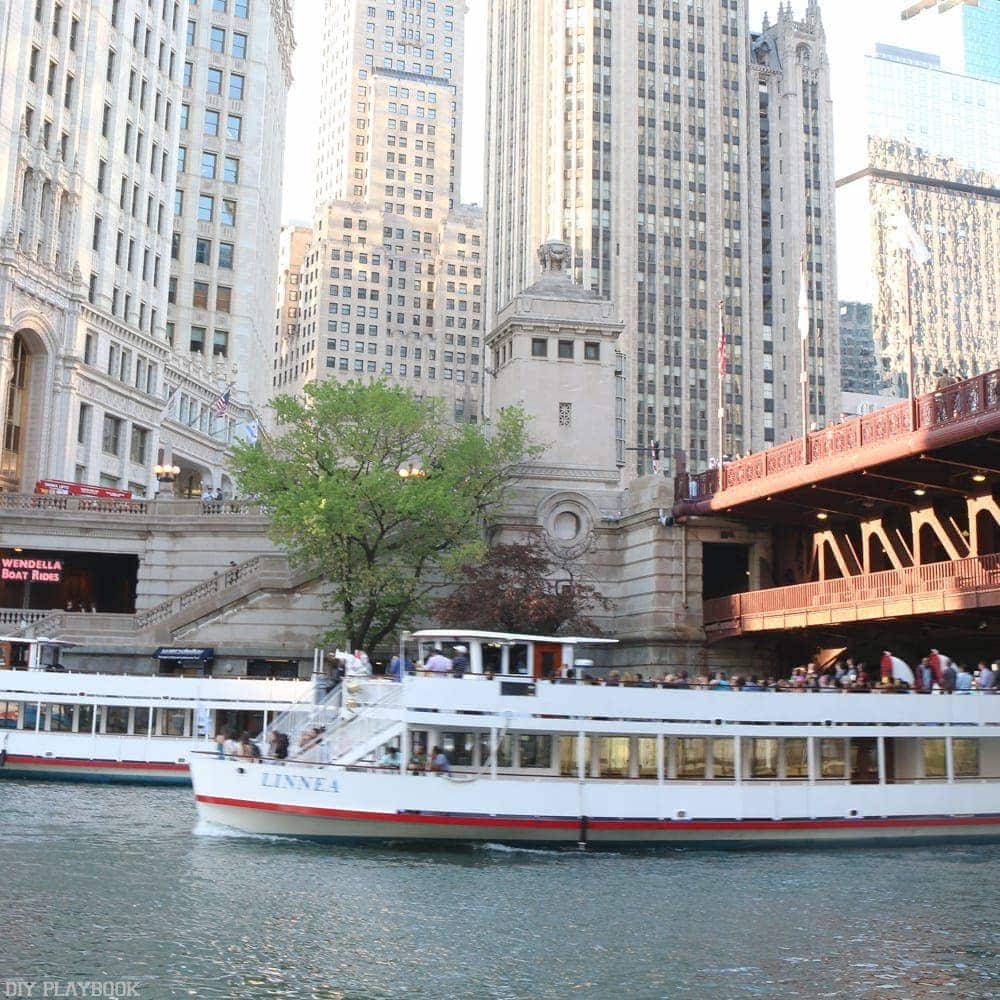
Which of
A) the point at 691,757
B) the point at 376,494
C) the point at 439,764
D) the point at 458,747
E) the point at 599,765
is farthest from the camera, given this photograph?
the point at 376,494

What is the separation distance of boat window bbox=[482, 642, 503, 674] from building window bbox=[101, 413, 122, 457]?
182 feet

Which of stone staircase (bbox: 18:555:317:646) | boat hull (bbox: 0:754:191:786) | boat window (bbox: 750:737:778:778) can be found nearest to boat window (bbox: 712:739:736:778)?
boat window (bbox: 750:737:778:778)

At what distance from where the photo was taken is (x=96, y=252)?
282 ft

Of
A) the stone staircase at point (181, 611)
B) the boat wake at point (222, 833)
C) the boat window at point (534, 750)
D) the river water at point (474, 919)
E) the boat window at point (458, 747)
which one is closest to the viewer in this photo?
the river water at point (474, 919)

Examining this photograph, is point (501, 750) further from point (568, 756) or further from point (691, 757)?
point (691, 757)

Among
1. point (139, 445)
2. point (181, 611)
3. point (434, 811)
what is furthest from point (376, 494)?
point (139, 445)

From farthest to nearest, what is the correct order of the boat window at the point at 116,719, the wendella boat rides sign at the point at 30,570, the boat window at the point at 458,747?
the wendella boat rides sign at the point at 30,570 → the boat window at the point at 116,719 → the boat window at the point at 458,747

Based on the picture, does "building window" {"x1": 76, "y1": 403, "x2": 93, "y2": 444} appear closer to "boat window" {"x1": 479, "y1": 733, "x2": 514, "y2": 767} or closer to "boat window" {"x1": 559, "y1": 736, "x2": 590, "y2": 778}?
"boat window" {"x1": 479, "y1": 733, "x2": 514, "y2": 767}

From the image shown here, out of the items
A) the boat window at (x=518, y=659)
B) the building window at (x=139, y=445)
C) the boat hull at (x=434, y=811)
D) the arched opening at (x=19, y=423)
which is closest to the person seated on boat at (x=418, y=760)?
the boat hull at (x=434, y=811)

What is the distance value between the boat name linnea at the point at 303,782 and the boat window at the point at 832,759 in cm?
1410

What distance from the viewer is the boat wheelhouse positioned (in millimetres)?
46156

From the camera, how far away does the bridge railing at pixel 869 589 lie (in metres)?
39.1

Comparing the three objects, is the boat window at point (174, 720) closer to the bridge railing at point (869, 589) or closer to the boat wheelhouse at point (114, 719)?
the boat wheelhouse at point (114, 719)

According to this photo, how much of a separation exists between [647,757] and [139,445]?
63.6 meters
